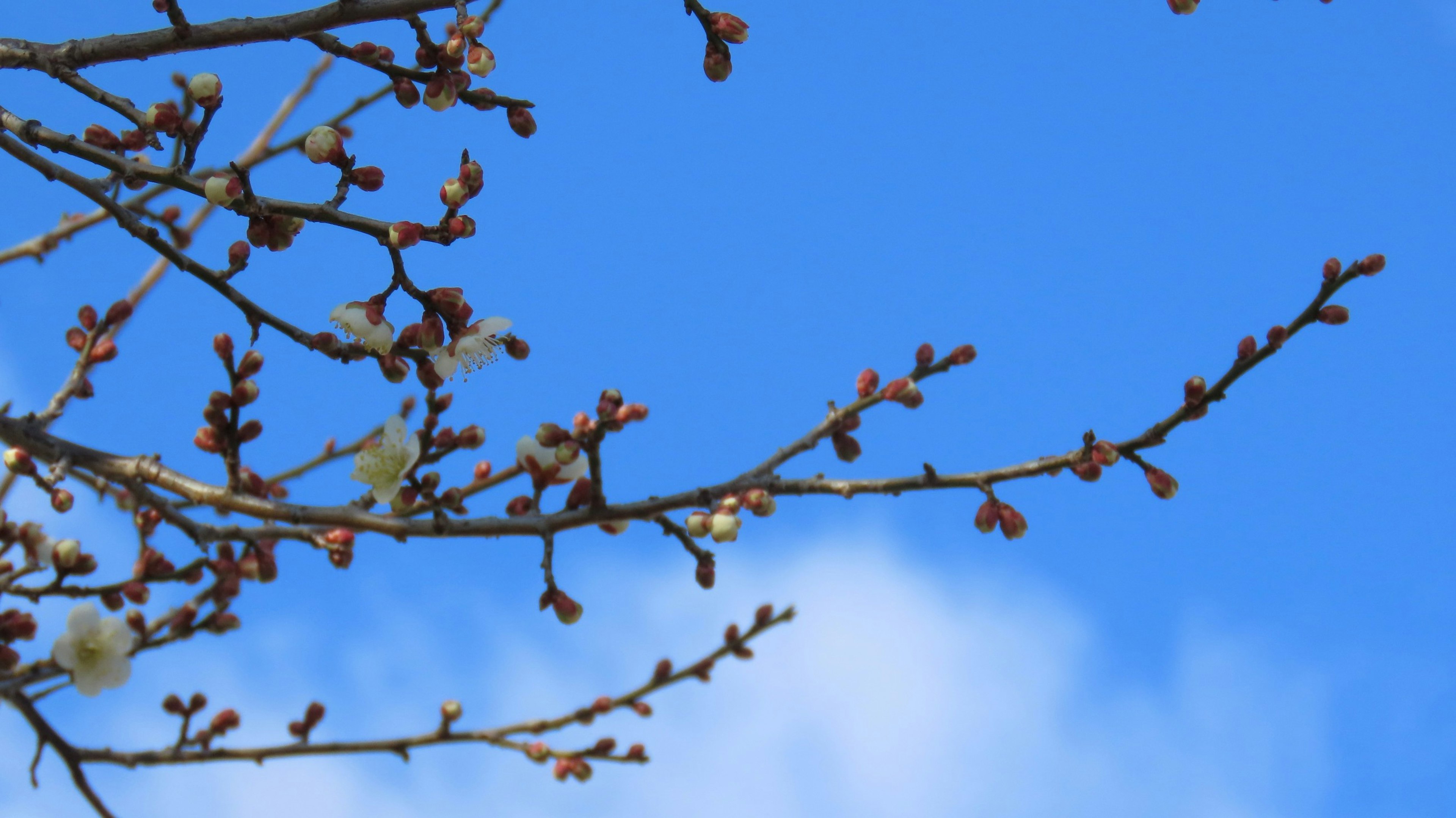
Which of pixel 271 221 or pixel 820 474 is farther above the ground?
pixel 271 221

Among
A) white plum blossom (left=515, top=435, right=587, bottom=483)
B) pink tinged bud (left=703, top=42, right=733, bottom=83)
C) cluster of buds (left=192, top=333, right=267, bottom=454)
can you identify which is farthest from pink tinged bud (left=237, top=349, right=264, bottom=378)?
pink tinged bud (left=703, top=42, right=733, bottom=83)

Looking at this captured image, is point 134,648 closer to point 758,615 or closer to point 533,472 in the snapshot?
point 533,472

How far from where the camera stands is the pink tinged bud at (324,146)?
2527 millimetres

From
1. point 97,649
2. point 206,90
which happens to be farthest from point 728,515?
point 97,649

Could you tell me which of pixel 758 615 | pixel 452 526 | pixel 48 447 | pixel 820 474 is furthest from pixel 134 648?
pixel 820 474

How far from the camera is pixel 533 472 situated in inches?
106

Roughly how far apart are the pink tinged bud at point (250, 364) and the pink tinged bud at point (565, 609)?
3.30 ft

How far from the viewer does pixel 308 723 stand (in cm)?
324

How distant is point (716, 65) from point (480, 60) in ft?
2.00

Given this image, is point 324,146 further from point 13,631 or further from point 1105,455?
point 1105,455

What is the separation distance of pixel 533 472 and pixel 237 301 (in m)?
0.82

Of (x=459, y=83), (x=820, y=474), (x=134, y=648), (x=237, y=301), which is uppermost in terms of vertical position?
(x=459, y=83)

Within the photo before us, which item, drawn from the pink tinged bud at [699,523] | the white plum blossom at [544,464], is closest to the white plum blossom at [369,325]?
the white plum blossom at [544,464]

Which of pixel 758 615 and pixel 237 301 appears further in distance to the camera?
pixel 758 615
